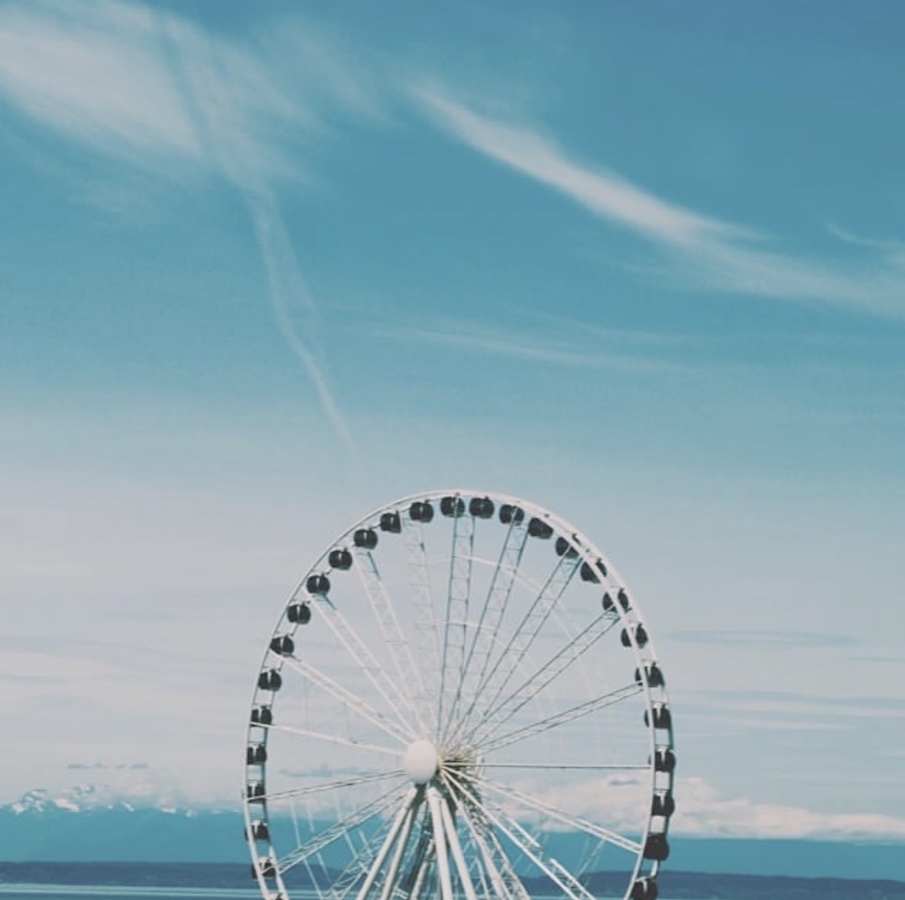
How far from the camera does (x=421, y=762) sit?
81.1 m

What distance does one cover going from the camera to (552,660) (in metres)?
79.9

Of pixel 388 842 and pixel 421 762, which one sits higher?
pixel 421 762

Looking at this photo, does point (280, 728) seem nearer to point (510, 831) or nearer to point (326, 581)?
point (326, 581)

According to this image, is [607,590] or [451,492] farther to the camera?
[451,492]

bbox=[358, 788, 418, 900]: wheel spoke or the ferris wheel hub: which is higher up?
the ferris wheel hub

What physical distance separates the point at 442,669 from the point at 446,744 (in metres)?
3.21

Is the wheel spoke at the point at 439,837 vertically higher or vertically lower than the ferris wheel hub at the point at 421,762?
lower

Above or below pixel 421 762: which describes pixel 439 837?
below

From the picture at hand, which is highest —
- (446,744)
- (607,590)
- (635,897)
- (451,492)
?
(451,492)

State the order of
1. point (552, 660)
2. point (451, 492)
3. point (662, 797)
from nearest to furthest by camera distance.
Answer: point (662, 797) < point (552, 660) < point (451, 492)

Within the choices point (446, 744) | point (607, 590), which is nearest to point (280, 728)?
point (446, 744)

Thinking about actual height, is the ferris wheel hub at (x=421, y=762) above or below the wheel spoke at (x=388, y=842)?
above

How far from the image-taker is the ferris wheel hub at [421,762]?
266 ft

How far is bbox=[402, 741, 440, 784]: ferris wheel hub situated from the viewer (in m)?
81.0
